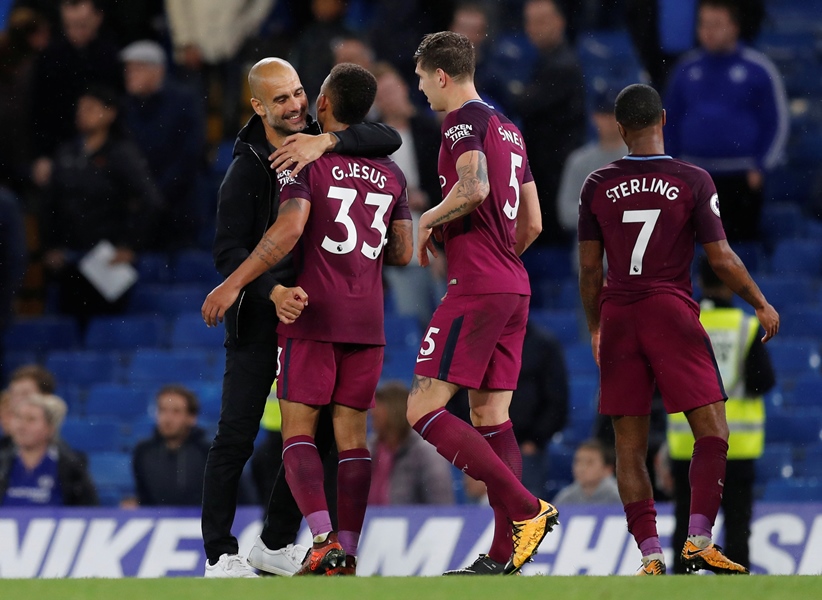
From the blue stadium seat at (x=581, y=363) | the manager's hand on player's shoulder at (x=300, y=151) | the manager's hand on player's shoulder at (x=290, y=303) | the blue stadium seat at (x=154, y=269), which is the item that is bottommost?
the blue stadium seat at (x=581, y=363)

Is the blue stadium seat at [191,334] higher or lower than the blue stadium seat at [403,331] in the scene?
lower

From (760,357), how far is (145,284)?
602cm

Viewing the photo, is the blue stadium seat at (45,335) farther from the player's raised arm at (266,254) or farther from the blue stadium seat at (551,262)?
the player's raised arm at (266,254)

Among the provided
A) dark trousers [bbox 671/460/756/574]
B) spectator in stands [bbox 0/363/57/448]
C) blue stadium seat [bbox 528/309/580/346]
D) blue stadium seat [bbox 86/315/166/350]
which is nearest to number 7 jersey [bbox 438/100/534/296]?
dark trousers [bbox 671/460/756/574]

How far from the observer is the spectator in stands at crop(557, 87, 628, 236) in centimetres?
1049

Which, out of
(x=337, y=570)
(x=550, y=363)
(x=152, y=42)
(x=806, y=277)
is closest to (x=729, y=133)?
(x=806, y=277)

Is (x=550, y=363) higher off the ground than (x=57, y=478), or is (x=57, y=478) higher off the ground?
(x=550, y=363)

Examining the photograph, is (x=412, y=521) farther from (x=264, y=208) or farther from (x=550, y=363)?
(x=264, y=208)

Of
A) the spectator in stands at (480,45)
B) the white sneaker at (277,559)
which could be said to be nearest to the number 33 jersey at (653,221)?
the white sneaker at (277,559)

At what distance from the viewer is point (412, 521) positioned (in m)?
8.36

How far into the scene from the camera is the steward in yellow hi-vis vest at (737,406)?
7996 mm

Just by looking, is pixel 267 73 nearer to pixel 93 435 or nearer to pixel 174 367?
pixel 93 435

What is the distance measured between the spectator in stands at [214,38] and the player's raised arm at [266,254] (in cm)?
683

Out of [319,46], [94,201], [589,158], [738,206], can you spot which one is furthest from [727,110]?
[94,201]
